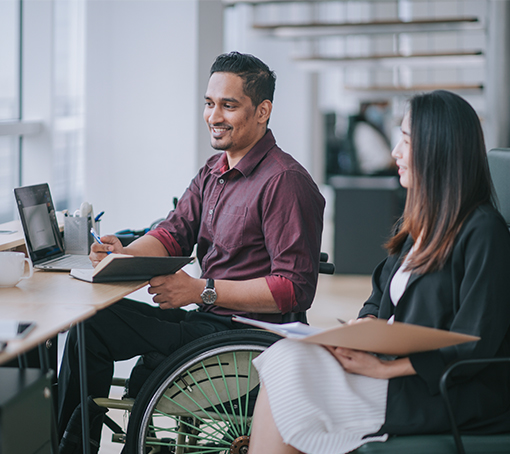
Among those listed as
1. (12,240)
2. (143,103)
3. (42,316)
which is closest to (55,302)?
(42,316)

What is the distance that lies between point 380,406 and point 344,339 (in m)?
0.18

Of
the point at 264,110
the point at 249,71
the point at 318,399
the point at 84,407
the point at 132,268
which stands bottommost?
the point at 84,407

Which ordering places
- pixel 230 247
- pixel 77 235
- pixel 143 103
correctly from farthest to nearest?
1. pixel 143 103
2. pixel 77 235
3. pixel 230 247

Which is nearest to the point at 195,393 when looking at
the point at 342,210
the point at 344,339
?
the point at 344,339

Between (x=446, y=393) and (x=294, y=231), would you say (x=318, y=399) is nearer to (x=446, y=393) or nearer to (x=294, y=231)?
(x=446, y=393)

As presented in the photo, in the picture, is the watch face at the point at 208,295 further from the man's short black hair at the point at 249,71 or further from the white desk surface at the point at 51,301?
the man's short black hair at the point at 249,71

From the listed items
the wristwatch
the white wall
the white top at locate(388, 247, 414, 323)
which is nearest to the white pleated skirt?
the white top at locate(388, 247, 414, 323)

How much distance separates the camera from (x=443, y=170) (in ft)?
4.91

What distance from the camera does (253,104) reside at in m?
2.08

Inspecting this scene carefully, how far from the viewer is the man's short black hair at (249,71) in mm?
2049

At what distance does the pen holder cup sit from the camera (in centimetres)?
225

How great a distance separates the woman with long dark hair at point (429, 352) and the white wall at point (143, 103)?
6.10 ft

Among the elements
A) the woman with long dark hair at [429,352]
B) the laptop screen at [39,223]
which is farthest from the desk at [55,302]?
the woman with long dark hair at [429,352]

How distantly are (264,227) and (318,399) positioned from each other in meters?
0.66
